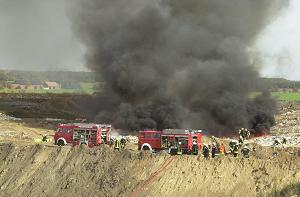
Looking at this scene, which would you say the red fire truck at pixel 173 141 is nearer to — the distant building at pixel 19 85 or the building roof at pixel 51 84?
the distant building at pixel 19 85

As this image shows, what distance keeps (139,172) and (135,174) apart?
0.28m

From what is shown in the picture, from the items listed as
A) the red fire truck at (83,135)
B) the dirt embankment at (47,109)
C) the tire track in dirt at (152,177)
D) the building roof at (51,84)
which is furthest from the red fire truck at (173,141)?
the building roof at (51,84)

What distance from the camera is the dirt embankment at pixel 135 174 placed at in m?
25.5

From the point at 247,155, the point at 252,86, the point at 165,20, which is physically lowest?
the point at 247,155

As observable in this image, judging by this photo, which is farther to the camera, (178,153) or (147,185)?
(178,153)

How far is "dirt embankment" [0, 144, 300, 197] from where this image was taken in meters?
25.5

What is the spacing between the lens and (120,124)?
4678 cm

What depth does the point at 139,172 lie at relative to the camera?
27859 millimetres

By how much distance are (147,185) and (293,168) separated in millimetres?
8047

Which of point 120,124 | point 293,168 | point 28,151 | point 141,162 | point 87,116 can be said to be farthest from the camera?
point 87,116

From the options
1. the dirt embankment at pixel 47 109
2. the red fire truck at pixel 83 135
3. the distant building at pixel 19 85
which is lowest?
the red fire truck at pixel 83 135

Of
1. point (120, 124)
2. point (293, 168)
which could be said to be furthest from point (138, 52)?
point (293, 168)

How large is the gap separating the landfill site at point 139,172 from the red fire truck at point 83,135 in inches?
109

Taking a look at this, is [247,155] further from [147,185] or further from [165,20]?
[165,20]
